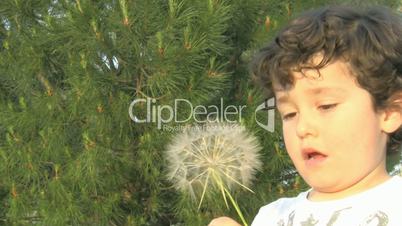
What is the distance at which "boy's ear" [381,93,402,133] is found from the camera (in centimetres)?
109

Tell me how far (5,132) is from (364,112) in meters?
2.14

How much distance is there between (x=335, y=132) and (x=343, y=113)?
35mm

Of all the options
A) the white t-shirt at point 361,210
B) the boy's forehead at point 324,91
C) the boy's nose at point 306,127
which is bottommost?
the white t-shirt at point 361,210

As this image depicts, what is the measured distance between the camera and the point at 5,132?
281cm

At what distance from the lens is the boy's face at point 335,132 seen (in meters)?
1.03

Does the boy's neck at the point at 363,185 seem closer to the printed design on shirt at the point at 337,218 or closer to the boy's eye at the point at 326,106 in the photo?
the printed design on shirt at the point at 337,218

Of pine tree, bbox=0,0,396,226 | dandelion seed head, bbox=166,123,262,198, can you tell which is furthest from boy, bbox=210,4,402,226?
pine tree, bbox=0,0,396,226

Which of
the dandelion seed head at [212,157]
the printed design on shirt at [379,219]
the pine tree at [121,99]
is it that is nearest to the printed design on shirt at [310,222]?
the printed design on shirt at [379,219]

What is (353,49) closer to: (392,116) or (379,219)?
(392,116)

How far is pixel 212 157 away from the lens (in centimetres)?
145

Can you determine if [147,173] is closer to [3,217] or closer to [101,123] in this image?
[101,123]

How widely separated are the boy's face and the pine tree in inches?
51.5

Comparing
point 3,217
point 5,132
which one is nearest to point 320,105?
point 5,132

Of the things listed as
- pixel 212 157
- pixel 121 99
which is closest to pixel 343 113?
pixel 212 157
